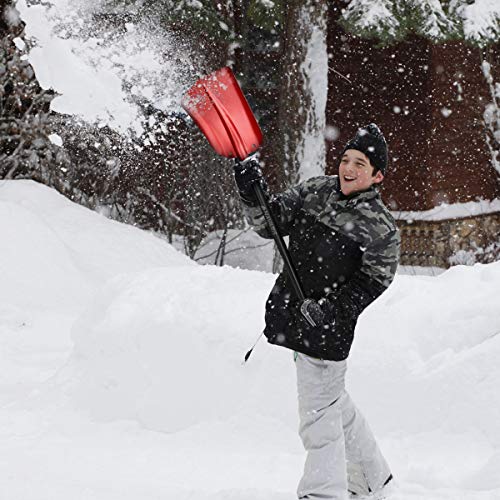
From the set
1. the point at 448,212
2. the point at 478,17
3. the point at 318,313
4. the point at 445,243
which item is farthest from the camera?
the point at 448,212

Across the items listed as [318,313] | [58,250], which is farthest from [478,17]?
[318,313]

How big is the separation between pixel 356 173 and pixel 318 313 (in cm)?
53

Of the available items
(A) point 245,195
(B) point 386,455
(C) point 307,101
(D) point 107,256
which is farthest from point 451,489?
(C) point 307,101

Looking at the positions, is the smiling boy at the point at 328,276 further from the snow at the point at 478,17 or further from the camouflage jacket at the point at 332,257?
the snow at the point at 478,17

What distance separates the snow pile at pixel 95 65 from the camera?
885 centimetres

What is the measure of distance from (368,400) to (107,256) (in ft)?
13.7

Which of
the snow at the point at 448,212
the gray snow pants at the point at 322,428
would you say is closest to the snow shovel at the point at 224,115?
the gray snow pants at the point at 322,428

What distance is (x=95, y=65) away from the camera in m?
9.14

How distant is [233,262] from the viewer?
11.4 meters

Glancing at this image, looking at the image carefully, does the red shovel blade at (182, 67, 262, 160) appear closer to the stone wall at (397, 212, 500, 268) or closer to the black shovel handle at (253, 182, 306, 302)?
the black shovel handle at (253, 182, 306, 302)

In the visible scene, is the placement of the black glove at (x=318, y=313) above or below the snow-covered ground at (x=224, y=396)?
above

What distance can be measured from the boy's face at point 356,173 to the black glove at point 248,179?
0.96 ft

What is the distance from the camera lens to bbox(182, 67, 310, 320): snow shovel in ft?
10.6

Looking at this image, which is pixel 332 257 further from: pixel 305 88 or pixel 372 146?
pixel 305 88
